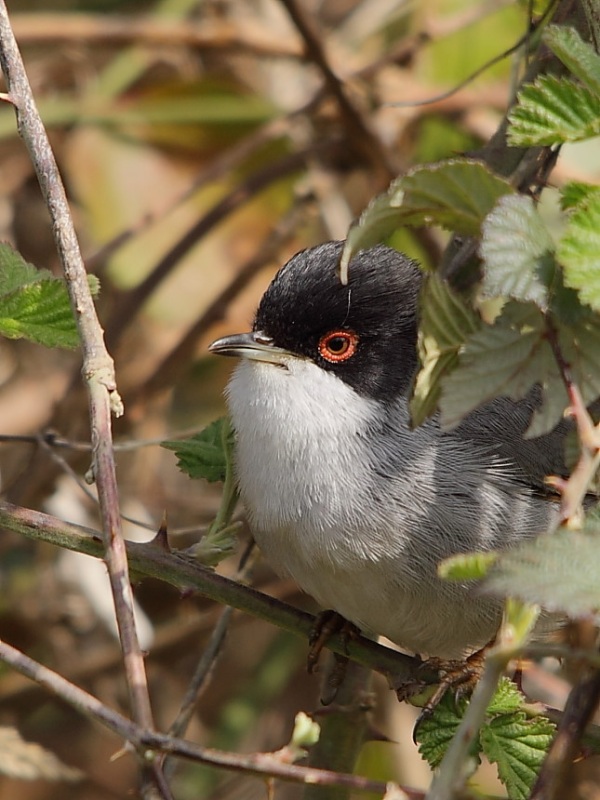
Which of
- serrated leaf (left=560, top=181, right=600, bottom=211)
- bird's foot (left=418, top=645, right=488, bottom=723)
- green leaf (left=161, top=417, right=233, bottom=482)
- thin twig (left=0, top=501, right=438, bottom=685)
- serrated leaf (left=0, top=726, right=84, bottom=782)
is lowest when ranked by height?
serrated leaf (left=0, top=726, right=84, bottom=782)

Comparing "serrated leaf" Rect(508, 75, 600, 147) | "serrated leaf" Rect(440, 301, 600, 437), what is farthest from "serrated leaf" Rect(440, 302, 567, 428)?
"serrated leaf" Rect(508, 75, 600, 147)

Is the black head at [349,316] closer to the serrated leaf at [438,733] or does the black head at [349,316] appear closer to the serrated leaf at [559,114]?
the serrated leaf at [438,733]

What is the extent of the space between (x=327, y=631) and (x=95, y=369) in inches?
44.3

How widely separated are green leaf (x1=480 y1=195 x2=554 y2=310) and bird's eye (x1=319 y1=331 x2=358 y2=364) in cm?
107

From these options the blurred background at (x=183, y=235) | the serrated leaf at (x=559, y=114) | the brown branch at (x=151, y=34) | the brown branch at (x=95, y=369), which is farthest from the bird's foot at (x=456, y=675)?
the brown branch at (x=151, y=34)

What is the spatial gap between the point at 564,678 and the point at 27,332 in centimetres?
252

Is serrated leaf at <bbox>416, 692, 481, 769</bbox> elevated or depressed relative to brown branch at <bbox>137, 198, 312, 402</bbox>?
depressed

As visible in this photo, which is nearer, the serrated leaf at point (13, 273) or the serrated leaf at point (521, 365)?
the serrated leaf at point (521, 365)

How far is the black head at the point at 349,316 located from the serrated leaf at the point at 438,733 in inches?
32.8

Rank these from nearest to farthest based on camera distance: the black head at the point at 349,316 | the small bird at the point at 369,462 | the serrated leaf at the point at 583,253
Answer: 1. the serrated leaf at the point at 583,253
2. the small bird at the point at 369,462
3. the black head at the point at 349,316

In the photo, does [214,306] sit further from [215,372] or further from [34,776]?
[34,776]

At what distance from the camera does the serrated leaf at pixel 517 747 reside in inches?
Answer: 76.2

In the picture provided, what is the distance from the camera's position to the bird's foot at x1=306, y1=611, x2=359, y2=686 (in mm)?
2623

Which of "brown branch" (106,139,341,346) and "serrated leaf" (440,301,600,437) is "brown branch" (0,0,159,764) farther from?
"brown branch" (106,139,341,346)
